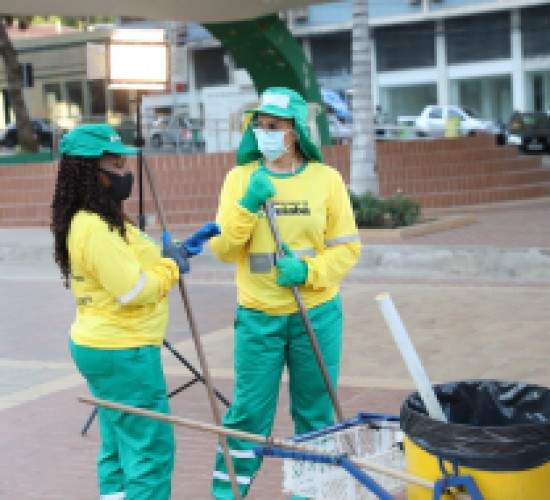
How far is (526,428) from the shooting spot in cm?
327

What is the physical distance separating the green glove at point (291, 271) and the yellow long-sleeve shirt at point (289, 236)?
0.07m

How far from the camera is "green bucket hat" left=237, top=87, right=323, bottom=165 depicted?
180 inches

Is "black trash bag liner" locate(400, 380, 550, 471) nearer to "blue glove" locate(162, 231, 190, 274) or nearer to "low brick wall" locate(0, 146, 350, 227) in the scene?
"blue glove" locate(162, 231, 190, 274)

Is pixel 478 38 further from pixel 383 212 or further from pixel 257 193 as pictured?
pixel 257 193

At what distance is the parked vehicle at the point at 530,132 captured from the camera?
29.8 m

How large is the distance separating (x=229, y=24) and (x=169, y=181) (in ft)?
8.49

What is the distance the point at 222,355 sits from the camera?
8.29m

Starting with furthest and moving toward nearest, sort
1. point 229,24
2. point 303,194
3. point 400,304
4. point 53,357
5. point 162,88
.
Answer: point 229,24 → point 400,304 → point 53,357 → point 162,88 → point 303,194

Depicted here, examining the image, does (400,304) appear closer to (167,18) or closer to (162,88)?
(162,88)

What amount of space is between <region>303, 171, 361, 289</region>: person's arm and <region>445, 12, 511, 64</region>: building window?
37.7m

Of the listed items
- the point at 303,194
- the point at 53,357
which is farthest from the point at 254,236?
the point at 53,357

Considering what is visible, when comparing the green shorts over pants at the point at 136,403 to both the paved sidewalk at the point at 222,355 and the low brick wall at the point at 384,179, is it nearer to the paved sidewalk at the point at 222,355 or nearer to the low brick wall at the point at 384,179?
the paved sidewalk at the point at 222,355

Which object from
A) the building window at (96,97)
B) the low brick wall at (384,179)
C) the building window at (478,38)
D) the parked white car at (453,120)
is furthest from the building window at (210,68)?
the low brick wall at (384,179)

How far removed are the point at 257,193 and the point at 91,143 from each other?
71 cm
